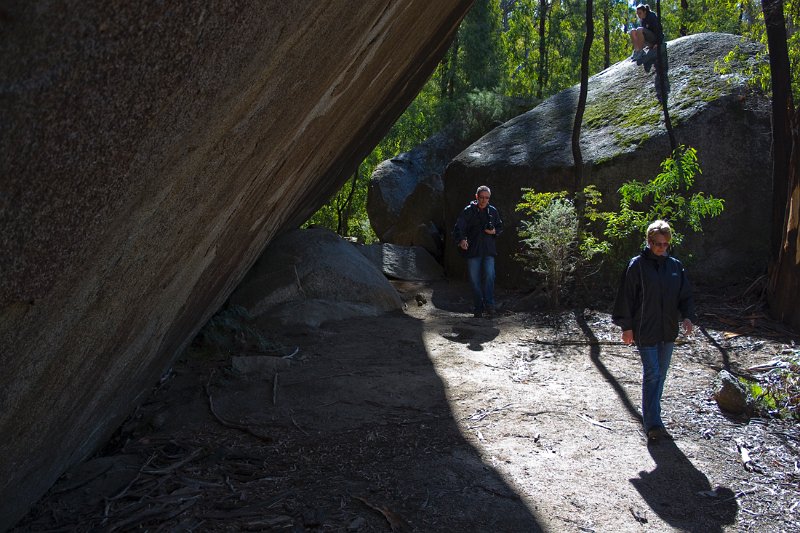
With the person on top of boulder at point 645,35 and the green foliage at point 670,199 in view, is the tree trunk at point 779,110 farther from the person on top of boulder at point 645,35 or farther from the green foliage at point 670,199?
the person on top of boulder at point 645,35

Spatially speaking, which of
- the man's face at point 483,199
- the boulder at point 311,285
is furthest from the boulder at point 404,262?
the man's face at point 483,199

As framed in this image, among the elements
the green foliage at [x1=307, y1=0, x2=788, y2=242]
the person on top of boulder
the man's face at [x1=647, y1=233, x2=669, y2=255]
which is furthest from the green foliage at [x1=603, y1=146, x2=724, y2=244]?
the green foliage at [x1=307, y1=0, x2=788, y2=242]

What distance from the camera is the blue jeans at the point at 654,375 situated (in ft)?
17.8

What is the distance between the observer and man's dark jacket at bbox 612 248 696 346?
5355mm

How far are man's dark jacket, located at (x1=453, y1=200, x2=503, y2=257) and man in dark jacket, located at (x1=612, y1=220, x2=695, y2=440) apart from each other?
449 centimetres

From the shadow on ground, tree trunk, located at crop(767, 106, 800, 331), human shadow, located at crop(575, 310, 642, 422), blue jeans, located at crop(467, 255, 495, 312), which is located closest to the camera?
the shadow on ground

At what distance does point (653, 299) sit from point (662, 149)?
599cm

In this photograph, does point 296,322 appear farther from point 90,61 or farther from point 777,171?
point 90,61

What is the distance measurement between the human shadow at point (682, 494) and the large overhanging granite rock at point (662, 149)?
558 cm

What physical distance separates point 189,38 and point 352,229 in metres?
23.2

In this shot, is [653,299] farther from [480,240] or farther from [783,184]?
[783,184]

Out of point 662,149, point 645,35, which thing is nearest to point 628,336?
point 662,149

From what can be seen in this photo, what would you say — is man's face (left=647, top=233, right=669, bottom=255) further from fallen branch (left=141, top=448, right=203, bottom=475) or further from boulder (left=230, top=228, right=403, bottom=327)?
boulder (left=230, top=228, right=403, bottom=327)

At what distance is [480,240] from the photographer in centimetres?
995
